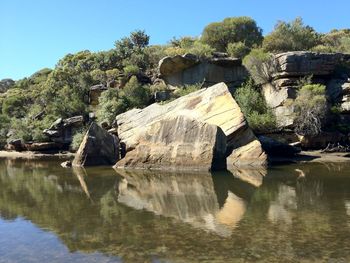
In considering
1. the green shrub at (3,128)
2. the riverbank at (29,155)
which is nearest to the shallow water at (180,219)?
the riverbank at (29,155)

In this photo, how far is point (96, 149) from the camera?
31297 millimetres

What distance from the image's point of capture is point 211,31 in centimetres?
5519

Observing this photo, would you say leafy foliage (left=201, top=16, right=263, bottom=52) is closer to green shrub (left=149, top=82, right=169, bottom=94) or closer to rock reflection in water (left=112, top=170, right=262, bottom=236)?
green shrub (left=149, top=82, right=169, bottom=94)

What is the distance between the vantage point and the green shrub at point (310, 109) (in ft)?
115

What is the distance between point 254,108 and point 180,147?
1440 centimetres

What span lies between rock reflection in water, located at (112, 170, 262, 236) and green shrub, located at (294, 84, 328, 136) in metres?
12.6

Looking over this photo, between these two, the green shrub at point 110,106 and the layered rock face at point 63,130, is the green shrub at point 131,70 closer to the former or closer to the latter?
the green shrub at point 110,106

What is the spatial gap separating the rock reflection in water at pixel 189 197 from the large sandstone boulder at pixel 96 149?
561cm

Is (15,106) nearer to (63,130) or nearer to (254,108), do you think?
(63,130)

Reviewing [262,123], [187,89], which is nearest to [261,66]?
[187,89]

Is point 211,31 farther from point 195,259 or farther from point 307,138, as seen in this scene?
point 195,259

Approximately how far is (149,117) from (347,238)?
23.0m

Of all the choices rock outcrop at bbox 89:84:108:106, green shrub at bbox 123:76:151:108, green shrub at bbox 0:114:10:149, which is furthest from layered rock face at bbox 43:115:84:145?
green shrub at bbox 0:114:10:149

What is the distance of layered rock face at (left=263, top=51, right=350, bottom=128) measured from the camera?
125 feet
